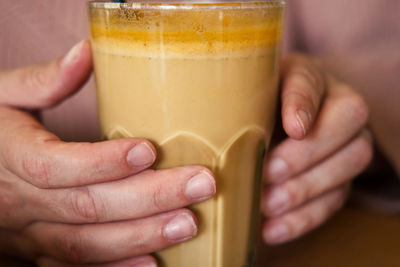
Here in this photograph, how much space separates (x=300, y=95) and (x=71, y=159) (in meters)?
0.31

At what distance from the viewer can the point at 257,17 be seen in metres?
0.42

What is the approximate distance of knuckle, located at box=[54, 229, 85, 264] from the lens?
508 millimetres

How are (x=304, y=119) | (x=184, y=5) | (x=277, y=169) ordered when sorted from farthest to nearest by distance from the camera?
(x=277, y=169), (x=304, y=119), (x=184, y=5)

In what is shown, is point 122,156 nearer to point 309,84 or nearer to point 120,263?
point 120,263

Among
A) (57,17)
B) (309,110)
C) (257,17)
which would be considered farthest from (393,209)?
(57,17)

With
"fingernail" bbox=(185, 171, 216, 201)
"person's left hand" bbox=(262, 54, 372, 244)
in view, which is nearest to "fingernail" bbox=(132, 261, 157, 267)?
"fingernail" bbox=(185, 171, 216, 201)

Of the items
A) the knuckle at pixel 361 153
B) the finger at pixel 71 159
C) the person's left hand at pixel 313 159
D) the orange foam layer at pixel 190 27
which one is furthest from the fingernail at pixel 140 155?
the knuckle at pixel 361 153

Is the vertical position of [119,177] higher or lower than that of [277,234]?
higher

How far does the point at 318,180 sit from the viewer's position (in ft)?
2.16

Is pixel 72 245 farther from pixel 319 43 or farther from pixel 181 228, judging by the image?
pixel 319 43

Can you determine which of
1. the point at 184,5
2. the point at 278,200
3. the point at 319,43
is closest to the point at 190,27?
the point at 184,5

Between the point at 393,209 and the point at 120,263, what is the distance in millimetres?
542

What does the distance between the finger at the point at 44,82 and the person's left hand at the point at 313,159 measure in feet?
0.98

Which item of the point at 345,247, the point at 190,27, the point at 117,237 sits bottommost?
the point at 345,247
